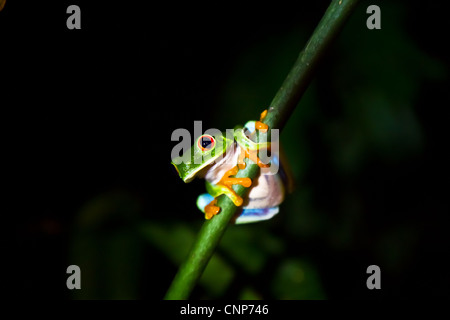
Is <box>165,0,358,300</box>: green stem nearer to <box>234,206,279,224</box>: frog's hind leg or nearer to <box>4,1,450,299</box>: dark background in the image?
<box>234,206,279,224</box>: frog's hind leg

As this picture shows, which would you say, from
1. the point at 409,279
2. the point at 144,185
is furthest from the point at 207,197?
the point at 409,279

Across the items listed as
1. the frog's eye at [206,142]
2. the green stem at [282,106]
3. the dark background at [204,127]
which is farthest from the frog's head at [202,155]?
the dark background at [204,127]

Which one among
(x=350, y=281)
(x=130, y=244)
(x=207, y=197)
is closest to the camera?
(x=207, y=197)

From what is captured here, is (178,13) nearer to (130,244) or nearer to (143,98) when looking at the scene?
(143,98)

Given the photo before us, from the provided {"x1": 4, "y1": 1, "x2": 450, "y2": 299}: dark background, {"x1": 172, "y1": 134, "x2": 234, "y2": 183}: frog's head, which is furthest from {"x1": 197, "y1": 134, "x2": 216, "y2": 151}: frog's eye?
{"x1": 4, "y1": 1, "x2": 450, "y2": 299}: dark background

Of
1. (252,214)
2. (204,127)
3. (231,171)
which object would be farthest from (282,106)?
(204,127)

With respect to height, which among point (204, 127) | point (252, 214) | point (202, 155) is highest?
point (204, 127)

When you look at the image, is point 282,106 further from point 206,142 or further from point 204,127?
point 204,127

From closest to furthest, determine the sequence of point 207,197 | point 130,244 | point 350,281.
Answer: point 207,197
point 130,244
point 350,281
